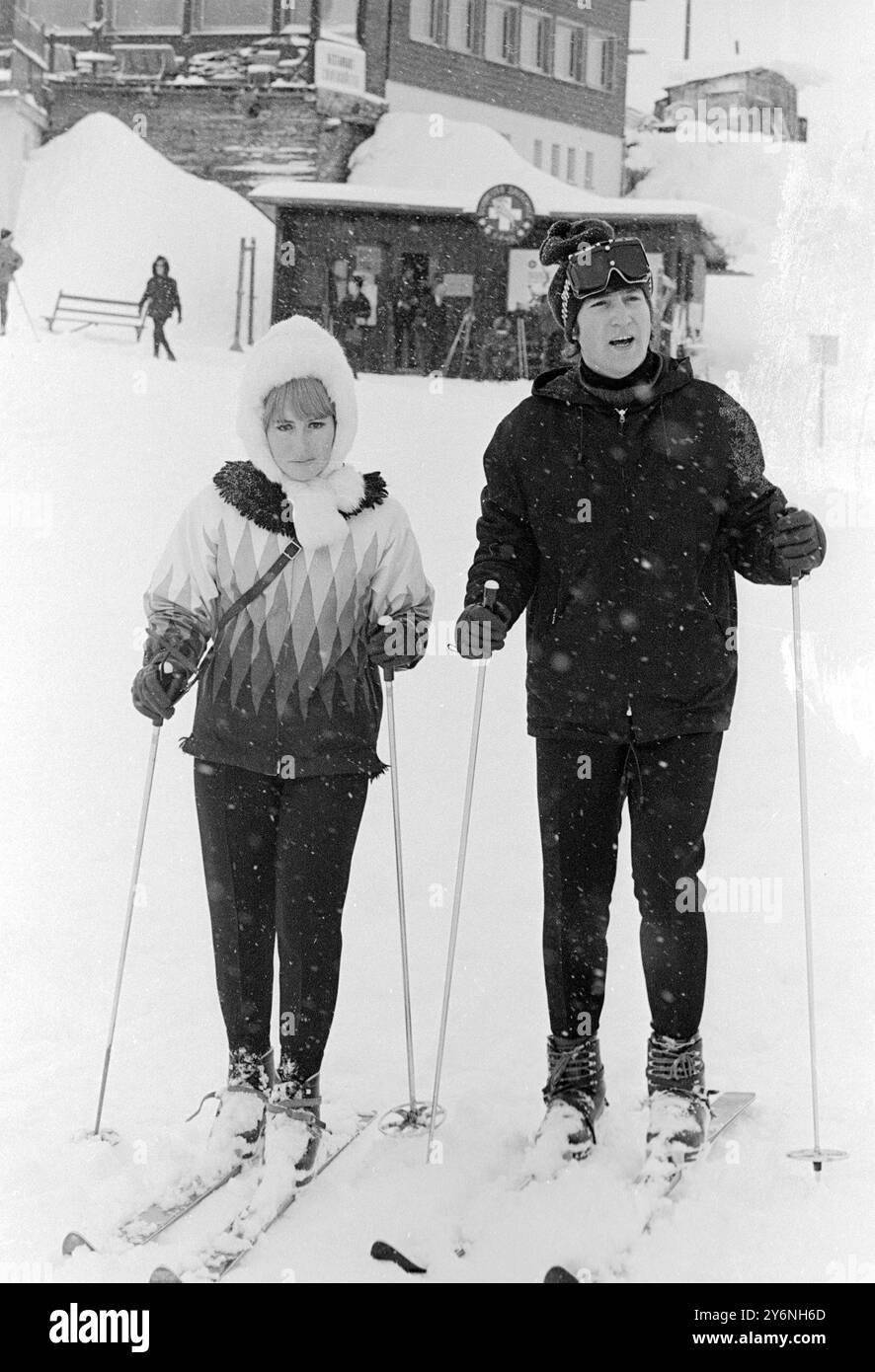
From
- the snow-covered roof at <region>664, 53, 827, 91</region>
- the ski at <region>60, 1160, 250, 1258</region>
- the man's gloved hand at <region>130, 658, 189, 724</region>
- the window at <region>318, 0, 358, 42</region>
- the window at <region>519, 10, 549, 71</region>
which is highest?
the window at <region>318, 0, 358, 42</region>

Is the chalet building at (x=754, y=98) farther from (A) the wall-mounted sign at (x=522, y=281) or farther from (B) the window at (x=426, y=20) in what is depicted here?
(A) the wall-mounted sign at (x=522, y=281)

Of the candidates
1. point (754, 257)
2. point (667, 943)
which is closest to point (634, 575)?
point (667, 943)

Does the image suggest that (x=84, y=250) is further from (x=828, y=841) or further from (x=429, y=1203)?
(x=429, y=1203)

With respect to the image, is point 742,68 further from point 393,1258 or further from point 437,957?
point 393,1258

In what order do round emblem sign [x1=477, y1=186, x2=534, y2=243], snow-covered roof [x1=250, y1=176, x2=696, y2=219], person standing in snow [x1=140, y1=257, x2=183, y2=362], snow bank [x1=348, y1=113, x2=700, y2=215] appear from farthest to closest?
person standing in snow [x1=140, y1=257, x2=183, y2=362]
snow-covered roof [x1=250, y1=176, x2=696, y2=219]
round emblem sign [x1=477, y1=186, x2=534, y2=243]
snow bank [x1=348, y1=113, x2=700, y2=215]

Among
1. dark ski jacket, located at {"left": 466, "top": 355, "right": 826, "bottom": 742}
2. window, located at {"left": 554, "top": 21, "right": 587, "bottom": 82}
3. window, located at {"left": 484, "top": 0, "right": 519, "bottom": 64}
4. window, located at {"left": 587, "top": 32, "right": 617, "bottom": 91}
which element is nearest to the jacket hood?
dark ski jacket, located at {"left": 466, "top": 355, "right": 826, "bottom": 742}

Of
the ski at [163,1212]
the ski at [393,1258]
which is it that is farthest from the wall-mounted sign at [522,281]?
the ski at [393,1258]

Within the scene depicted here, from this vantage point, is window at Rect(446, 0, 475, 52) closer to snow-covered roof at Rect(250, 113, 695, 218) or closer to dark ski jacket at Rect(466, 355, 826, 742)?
snow-covered roof at Rect(250, 113, 695, 218)

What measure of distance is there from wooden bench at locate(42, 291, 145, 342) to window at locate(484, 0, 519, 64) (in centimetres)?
287

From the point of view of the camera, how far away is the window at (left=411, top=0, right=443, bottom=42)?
6.75m

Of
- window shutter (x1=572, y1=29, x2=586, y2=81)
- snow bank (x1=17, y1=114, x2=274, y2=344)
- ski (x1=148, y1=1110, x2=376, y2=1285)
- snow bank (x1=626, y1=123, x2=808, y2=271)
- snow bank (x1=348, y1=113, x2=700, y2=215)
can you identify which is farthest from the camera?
snow bank (x1=17, y1=114, x2=274, y2=344)

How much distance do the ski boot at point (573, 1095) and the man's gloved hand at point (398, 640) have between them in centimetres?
78

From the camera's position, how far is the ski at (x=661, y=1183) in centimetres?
217
